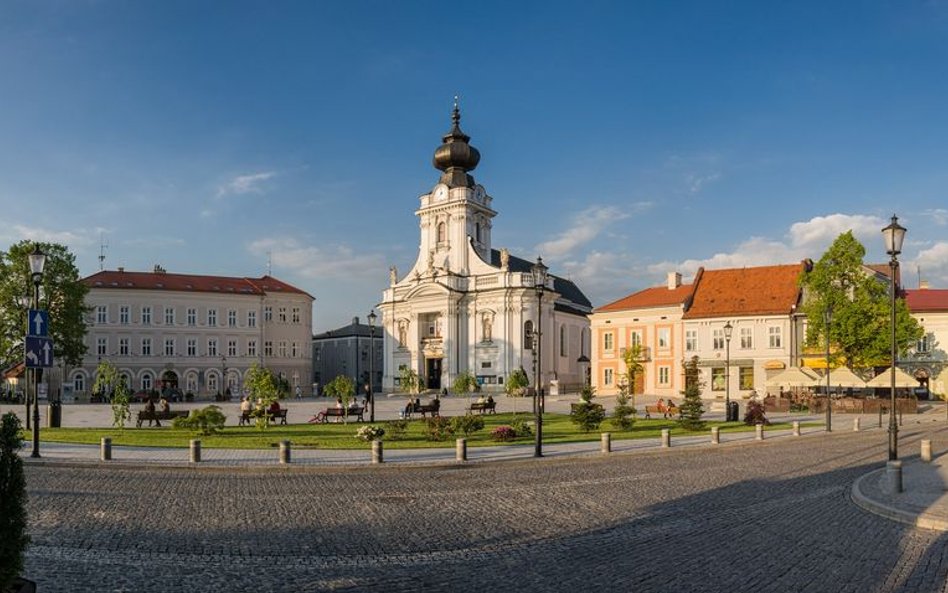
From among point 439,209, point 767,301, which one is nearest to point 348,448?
point 767,301

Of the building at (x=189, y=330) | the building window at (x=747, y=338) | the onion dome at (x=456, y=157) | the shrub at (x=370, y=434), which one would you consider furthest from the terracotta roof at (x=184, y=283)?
the shrub at (x=370, y=434)

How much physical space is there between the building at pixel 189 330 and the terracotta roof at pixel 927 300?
57518 millimetres

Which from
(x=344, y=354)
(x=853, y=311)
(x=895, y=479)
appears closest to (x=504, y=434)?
(x=895, y=479)

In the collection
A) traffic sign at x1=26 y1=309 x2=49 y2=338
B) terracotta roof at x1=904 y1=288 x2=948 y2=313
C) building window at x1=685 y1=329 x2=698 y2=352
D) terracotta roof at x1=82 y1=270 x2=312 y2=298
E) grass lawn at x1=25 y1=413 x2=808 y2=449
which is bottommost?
grass lawn at x1=25 y1=413 x2=808 y2=449

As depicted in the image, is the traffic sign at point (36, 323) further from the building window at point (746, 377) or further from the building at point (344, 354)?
the building at point (344, 354)

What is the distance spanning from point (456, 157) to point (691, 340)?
112 feet

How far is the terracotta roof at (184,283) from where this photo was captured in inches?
2923

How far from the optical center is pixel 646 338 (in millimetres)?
63281

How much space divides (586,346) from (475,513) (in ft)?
263

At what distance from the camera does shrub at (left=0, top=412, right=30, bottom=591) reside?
6.11m

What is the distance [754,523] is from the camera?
12734 mm

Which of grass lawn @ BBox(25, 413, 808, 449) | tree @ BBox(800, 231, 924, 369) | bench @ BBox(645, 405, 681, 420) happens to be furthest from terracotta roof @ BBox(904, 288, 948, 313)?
grass lawn @ BBox(25, 413, 808, 449)

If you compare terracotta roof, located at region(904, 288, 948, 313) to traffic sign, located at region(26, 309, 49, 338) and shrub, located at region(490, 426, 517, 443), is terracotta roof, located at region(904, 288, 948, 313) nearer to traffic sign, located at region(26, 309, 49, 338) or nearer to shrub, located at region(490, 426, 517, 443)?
shrub, located at region(490, 426, 517, 443)

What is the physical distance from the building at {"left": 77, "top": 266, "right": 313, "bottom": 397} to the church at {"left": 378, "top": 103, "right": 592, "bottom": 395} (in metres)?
11.5
